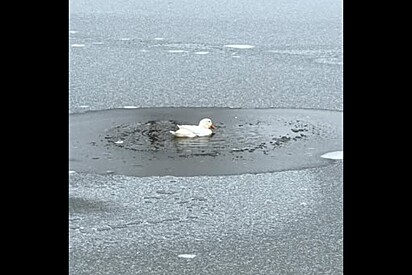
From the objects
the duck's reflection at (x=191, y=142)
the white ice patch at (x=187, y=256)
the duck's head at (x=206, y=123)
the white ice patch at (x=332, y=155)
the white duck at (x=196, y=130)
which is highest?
the duck's head at (x=206, y=123)

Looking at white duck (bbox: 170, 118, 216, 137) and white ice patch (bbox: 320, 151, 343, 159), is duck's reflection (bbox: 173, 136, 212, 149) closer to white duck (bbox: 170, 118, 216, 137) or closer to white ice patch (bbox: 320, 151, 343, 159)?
white duck (bbox: 170, 118, 216, 137)

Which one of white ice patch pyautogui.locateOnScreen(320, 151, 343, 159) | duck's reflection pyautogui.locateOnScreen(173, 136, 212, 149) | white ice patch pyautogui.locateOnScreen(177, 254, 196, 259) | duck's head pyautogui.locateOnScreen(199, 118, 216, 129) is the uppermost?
duck's head pyautogui.locateOnScreen(199, 118, 216, 129)

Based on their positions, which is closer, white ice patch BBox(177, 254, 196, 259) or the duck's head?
white ice patch BBox(177, 254, 196, 259)

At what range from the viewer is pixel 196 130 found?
5.24 metres

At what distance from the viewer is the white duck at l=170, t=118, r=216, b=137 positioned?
17.2 ft

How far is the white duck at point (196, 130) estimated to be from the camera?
523cm

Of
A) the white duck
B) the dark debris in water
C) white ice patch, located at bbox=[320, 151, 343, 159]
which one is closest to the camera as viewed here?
white ice patch, located at bbox=[320, 151, 343, 159]

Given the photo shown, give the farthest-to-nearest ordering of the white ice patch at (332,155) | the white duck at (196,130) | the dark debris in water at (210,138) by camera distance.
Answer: the white duck at (196,130)
the dark debris in water at (210,138)
the white ice patch at (332,155)

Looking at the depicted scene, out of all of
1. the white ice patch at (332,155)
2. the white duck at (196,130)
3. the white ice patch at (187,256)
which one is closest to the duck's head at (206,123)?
the white duck at (196,130)

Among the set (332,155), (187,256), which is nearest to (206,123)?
(332,155)

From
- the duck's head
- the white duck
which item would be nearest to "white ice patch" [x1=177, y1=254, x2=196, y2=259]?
the white duck

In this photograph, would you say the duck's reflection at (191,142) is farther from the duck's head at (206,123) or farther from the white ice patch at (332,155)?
the white ice patch at (332,155)
